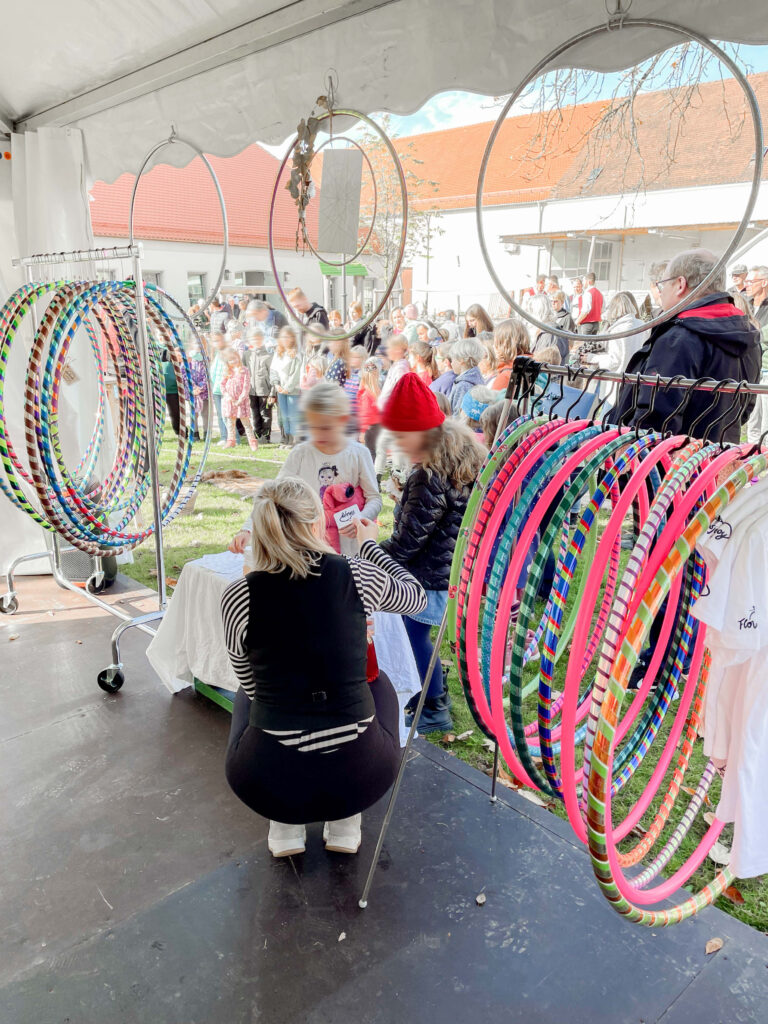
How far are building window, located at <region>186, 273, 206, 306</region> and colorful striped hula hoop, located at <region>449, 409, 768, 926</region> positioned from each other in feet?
44.6

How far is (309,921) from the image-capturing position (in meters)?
2.02

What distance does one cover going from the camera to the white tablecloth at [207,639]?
264cm

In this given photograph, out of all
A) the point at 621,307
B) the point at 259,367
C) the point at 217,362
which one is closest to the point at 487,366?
the point at 621,307

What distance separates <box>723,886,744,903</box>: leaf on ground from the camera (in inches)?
86.1

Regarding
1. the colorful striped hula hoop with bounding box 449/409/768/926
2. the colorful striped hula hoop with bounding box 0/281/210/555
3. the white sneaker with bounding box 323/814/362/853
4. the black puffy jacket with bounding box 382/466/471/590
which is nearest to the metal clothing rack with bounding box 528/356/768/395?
the colorful striped hula hoop with bounding box 449/409/768/926

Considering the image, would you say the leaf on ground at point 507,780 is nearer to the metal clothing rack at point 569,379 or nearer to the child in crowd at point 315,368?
the metal clothing rack at point 569,379

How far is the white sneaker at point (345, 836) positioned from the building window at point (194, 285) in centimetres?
1336

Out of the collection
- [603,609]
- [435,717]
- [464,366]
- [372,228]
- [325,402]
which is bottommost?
[435,717]

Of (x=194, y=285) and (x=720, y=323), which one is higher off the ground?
(x=194, y=285)

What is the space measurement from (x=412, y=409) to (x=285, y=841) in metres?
1.56

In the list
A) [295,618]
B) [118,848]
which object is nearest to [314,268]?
[295,618]

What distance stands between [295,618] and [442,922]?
3.33 ft

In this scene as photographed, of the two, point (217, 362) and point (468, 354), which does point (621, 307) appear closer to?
point (468, 354)

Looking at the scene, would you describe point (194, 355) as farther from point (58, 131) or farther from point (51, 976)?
point (51, 976)
